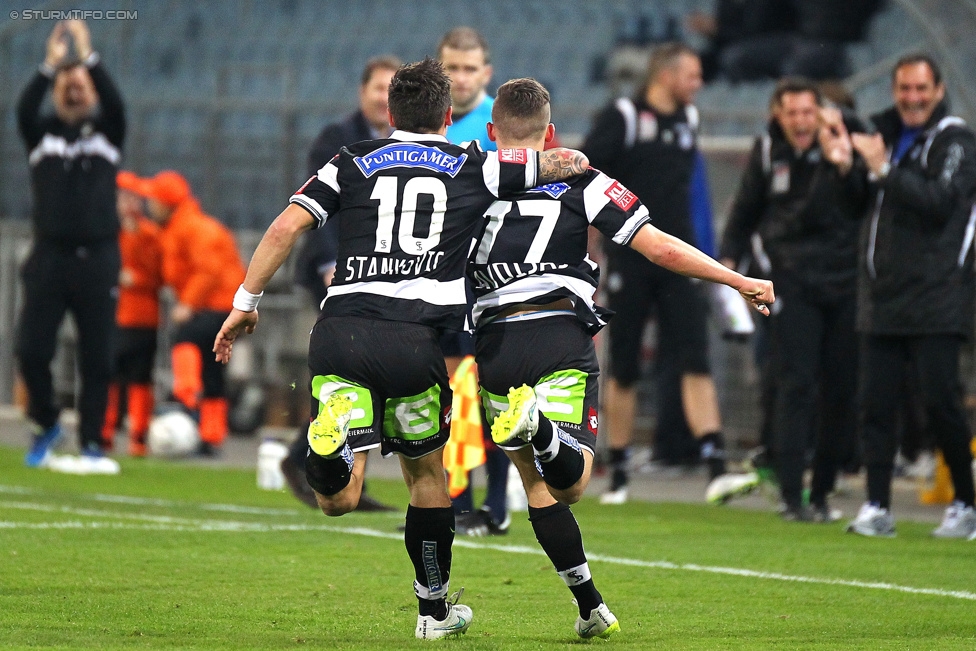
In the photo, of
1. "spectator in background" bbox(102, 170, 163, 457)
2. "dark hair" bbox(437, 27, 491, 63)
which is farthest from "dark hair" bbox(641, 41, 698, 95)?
"spectator in background" bbox(102, 170, 163, 457)

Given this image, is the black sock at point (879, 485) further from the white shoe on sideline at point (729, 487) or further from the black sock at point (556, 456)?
the black sock at point (556, 456)

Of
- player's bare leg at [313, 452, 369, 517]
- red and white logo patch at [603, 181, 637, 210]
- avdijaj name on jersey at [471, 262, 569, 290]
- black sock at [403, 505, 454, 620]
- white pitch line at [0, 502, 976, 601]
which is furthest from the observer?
white pitch line at [0, 502, 976, 601]

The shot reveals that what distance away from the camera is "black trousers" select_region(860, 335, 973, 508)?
23.2 feet

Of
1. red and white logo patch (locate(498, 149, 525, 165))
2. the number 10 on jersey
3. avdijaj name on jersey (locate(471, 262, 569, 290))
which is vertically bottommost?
avdijaj name on jersey (locate(471, 262, 569, 290))

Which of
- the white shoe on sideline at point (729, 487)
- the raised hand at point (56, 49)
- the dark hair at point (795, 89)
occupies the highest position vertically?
the raised hand at point (56, 49)

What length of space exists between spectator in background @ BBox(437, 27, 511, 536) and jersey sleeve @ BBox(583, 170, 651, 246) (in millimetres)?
2237

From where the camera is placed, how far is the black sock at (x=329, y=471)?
415 centimetres

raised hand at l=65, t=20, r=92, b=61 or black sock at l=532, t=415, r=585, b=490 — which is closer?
black sock at l=532, t=415, r=585, b=490

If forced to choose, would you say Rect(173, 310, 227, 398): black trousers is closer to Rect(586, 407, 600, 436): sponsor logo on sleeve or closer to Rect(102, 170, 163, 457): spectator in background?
Rect(102, 170, 163, 457): spectator in background

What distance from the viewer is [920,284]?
7078mm

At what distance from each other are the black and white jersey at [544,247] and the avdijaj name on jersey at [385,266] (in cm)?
31

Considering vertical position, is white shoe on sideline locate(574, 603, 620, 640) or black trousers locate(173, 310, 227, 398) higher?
white shoe on sideline locate(574, 603, 620, 640)

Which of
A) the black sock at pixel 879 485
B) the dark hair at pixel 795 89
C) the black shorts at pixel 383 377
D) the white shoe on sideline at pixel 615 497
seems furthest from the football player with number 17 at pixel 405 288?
the white shoe on sideline at pixel 615 497

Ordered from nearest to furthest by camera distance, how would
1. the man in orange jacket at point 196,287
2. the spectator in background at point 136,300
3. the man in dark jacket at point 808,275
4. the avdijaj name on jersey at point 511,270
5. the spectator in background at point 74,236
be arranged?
the avdijaj name on jersey at point 511,270
the man in dark jacket at point 808,275
the spectator in background at point 74,236
the man in orange jacket at point 196,287
the spectator in background at point 136,300
